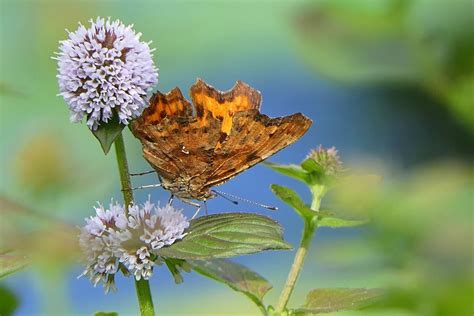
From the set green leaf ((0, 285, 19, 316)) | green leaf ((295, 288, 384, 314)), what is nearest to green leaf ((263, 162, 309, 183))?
green leaf ((295, 288, 384, 314))

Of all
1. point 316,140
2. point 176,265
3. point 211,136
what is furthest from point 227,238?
point 316,140

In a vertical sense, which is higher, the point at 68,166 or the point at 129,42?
the point at 129,42

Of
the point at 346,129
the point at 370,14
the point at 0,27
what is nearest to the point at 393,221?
the point at 370,14

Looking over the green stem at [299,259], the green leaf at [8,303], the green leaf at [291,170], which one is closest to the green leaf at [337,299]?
the green stem at [299,259]

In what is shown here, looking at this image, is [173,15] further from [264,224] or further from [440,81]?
[264,224]

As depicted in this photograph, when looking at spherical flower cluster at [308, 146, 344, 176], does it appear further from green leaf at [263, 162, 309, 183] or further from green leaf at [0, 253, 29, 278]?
green leaf at [0, 253, 29, 278]

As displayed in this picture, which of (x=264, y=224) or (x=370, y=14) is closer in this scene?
(x=264, y=224)

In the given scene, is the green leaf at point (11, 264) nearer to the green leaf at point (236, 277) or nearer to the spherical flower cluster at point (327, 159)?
the green leaf at point (236, 277)

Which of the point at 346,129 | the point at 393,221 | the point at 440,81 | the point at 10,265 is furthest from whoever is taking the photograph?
the point at 346,129

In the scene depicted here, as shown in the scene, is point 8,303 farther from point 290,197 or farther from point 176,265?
point 290,197
